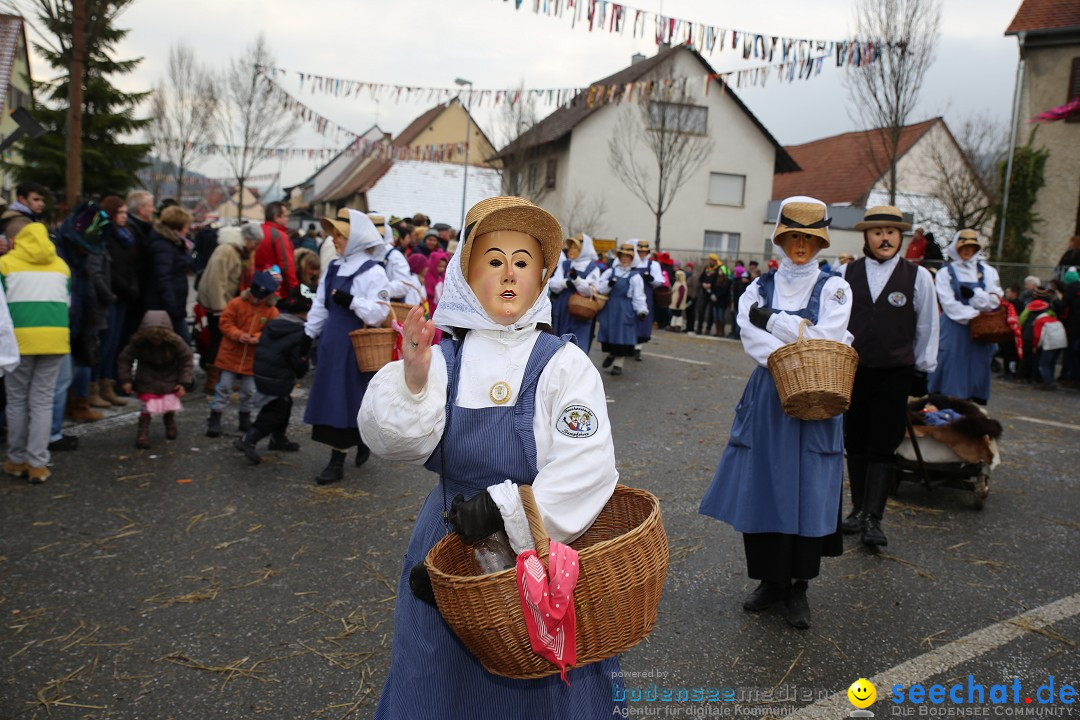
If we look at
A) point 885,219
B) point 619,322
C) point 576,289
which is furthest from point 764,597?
point 619,322

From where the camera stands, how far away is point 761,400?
14.5 ft

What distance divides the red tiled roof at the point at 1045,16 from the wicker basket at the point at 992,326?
18.7 m

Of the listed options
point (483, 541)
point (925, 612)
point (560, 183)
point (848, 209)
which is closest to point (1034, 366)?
point (925, 612)

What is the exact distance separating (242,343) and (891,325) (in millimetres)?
5573

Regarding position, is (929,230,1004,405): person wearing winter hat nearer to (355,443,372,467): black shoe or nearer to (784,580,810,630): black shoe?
(784,580,810,630): black shoe

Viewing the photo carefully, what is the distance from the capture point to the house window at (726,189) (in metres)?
33.5

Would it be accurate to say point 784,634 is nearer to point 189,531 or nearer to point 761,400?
point 761,400

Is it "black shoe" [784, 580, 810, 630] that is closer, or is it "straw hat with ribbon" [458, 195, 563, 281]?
"straw hat with ribbon" [458, 195, 563, 281]

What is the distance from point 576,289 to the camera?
39.9ft

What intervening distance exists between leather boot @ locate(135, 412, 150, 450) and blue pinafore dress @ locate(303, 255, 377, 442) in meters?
1.68

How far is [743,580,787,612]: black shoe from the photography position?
4.43m

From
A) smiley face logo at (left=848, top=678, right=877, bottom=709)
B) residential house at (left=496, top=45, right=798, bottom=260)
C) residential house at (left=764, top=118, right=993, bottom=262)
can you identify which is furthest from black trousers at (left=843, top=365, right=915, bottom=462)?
residential house at (left=496, top=45, right=798, bottom=260)

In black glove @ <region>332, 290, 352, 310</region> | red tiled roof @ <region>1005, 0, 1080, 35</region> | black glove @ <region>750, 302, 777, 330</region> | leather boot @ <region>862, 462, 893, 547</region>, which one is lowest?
leather boot @ <region>862, 462, 893, 547</region>

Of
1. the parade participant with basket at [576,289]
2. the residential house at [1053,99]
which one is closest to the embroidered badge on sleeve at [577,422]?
the parade participant with basket at [576,289]
